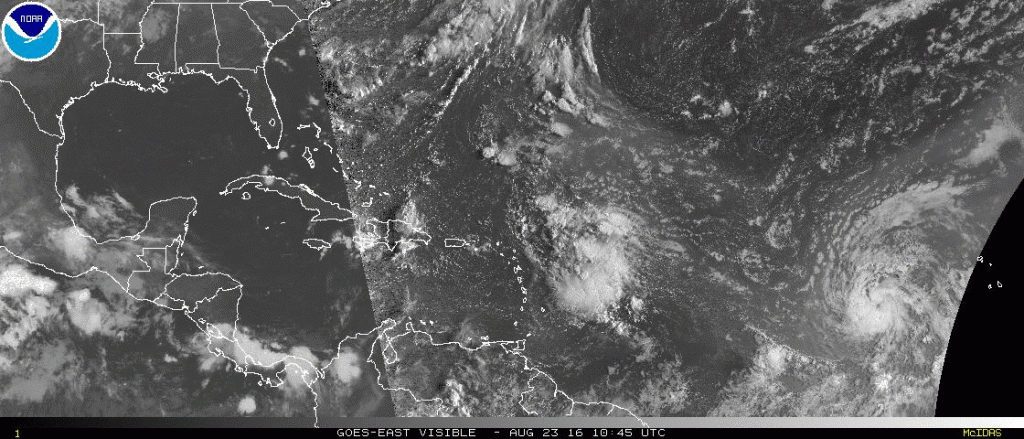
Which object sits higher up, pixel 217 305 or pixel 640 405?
pixel 217 305

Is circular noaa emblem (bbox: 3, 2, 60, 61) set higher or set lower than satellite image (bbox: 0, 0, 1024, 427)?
higher

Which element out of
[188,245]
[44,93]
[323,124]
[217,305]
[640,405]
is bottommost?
[640,405]

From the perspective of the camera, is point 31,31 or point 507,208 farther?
point 31,31

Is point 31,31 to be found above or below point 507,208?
above

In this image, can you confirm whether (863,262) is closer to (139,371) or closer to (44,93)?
(139,371)

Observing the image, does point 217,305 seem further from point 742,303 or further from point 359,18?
point 742,303

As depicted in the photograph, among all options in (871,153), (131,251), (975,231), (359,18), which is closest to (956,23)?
(871,153)
